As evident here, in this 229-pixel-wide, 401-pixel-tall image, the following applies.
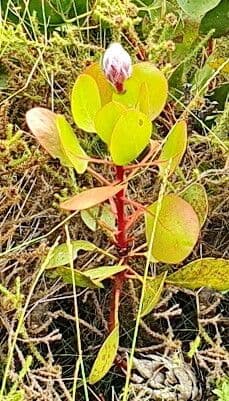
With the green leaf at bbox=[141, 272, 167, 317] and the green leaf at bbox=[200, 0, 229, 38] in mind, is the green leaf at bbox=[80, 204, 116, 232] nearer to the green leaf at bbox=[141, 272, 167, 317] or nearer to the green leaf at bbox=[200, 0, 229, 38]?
the green leaf at bbox=[141, 272, 167, 317]

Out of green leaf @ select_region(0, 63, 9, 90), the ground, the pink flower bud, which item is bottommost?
the ground

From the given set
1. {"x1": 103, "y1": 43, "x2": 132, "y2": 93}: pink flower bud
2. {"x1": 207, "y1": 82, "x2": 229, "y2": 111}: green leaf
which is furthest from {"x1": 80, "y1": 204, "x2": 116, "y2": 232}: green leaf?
{"x1": 207, "y1": 82, "x2": 229, "y2": 111}: green leaf

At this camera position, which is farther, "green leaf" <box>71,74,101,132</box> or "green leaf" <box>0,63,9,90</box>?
"green leaf" <box>0,63,9,90</box>

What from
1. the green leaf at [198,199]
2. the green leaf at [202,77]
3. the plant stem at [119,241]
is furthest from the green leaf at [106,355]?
the green leaf at [202,77]

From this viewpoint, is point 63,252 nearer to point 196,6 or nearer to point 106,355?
point 106,355

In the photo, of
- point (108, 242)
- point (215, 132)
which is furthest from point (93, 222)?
point (215, 132)

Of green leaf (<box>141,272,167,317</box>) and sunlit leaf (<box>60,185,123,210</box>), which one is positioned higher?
sunlit leaf (<box>60,185,123,210</box>)

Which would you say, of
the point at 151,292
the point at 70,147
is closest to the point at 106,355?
the point at 151,292
